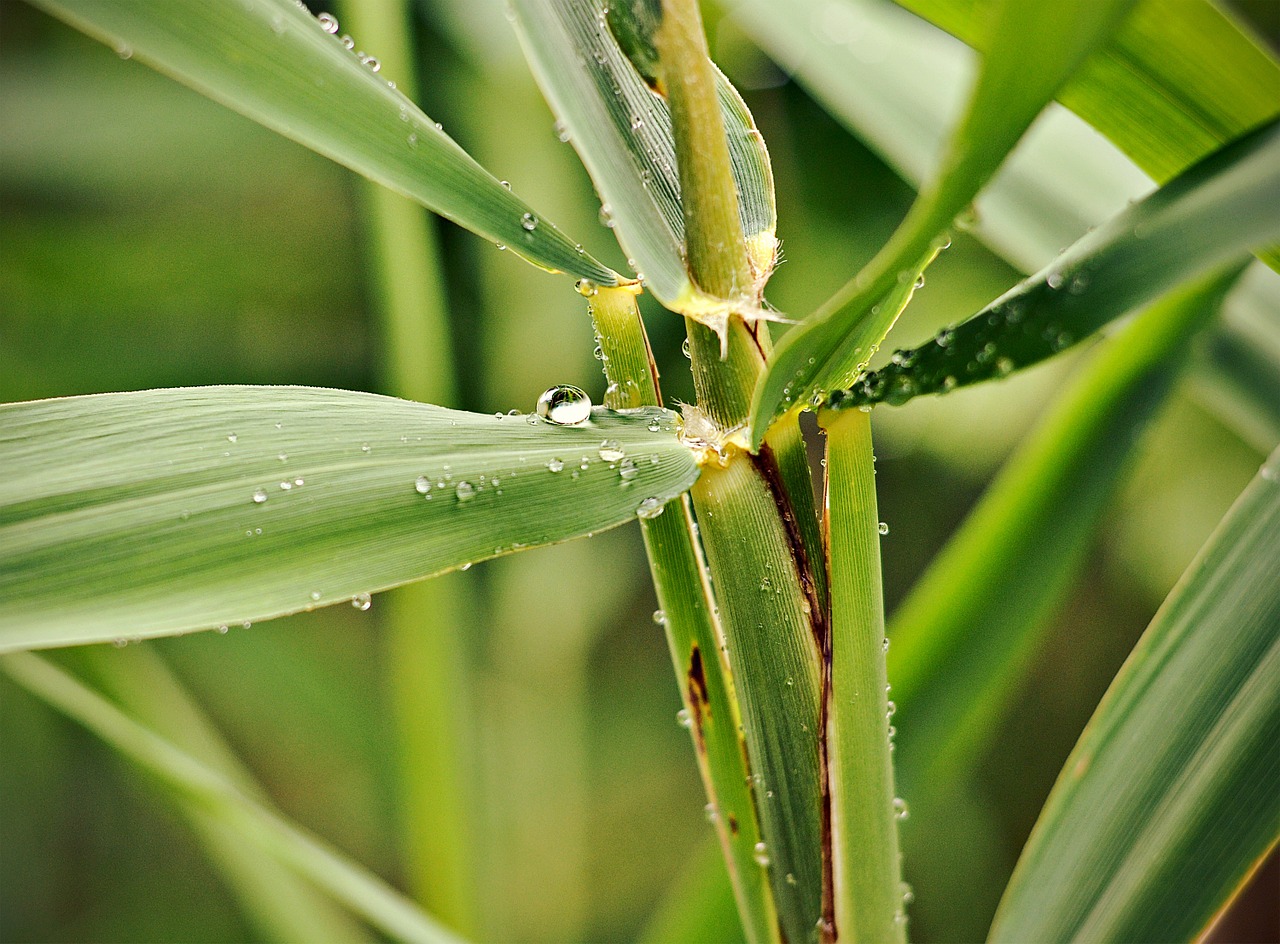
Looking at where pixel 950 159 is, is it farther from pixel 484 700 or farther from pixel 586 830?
pixel 586 830

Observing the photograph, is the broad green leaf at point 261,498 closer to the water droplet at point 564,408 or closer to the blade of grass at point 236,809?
the water droplet at point 564,408

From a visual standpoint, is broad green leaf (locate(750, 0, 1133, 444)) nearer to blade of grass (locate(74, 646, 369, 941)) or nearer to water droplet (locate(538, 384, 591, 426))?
water droplet (locate(538, 384, 591, 426))

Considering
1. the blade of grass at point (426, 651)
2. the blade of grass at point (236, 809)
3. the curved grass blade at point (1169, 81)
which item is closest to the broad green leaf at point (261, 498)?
the curved grass blade at point (1169, 81)

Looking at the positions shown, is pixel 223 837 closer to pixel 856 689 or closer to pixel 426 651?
pixel 426 651

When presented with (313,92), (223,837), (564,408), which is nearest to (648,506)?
(564,408)

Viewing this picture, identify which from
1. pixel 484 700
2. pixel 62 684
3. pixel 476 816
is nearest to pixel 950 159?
pixel 62 684
